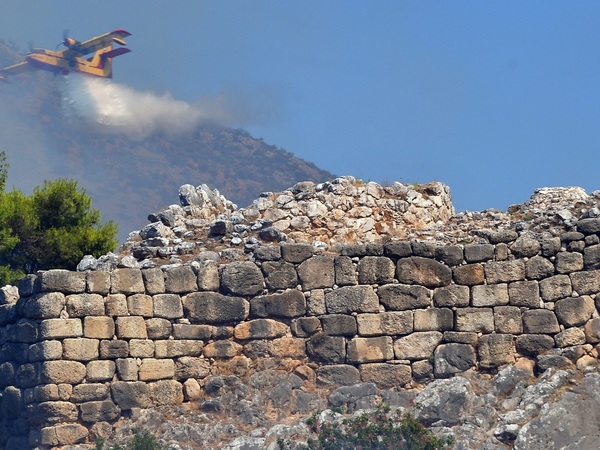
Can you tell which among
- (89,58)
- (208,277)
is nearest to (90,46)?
(89,58)

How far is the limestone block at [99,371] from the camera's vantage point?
16516mm

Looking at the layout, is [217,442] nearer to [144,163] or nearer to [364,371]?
[364,371]

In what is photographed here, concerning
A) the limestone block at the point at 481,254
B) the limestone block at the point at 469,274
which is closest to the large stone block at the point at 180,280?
the limestone block at the point at 469,274

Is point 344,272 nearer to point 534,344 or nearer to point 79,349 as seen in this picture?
point 534,344

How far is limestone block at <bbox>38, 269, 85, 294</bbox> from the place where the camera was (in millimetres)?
16547

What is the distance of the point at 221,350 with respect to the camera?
56.6 ft

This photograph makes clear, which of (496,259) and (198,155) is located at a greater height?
(198,155)

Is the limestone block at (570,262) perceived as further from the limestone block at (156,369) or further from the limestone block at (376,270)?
the limestone block at (156,369)

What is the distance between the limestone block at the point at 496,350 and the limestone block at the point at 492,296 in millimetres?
435

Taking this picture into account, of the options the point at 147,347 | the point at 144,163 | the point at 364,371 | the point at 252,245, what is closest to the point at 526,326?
the point at 364,371

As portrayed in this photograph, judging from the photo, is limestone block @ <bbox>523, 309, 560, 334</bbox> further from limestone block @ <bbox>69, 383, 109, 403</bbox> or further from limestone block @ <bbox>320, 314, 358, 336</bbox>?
limestone block @ <bbox>69, 383, 109, 403</bbox>

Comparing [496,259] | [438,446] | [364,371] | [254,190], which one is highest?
[254,190]

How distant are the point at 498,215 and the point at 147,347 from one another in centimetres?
553

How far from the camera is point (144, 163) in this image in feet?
223
